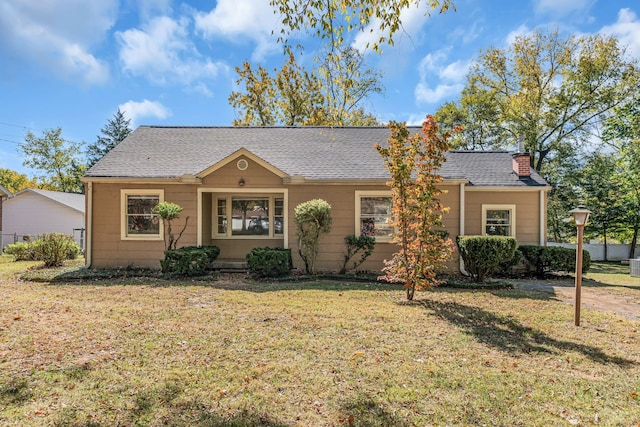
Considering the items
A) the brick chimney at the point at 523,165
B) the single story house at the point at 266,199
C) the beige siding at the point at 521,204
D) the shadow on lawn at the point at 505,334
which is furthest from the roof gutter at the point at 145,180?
the brick chimney at the point at 523,165

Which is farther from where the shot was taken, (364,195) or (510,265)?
(364,195)

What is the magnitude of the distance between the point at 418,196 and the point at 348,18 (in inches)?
135

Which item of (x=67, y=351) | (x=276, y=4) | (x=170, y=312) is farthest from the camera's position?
(x=170, y=312)

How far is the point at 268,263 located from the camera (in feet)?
30.8

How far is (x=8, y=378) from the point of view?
11.1 ft

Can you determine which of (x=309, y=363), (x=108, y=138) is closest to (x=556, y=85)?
(x=309, y=363)

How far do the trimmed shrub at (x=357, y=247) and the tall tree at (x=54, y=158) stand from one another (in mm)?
37606

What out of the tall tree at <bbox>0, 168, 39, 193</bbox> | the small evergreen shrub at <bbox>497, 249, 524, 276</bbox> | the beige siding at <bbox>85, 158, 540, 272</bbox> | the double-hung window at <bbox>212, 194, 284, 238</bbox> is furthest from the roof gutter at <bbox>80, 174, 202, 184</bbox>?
the tall tree at <bbox>0, 168, 39, 193</bbox>

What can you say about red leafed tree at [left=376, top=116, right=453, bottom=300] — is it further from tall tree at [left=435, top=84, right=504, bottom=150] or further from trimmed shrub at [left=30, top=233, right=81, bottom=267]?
tall tree at [left=435, top=84, right=504, bottom=150]

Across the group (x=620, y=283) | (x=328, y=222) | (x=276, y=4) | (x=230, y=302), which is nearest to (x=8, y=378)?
(x=230, y=302)

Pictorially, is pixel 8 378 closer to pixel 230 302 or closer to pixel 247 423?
pixel 247 423

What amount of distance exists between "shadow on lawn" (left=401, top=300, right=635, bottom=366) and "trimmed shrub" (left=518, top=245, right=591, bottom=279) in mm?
5294

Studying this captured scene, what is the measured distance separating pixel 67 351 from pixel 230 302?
116 inches

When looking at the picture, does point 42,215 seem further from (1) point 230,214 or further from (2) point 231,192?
(2) point 231,192
